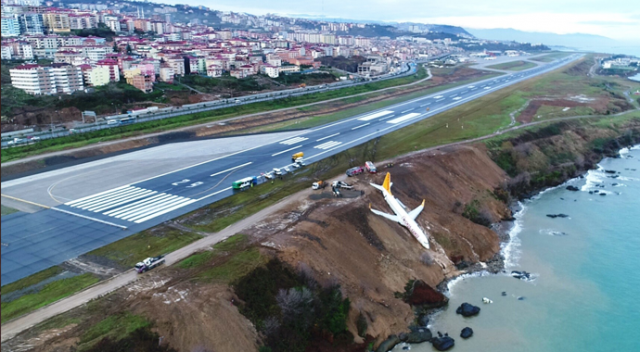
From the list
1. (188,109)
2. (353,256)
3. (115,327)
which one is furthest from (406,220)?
(188,109)

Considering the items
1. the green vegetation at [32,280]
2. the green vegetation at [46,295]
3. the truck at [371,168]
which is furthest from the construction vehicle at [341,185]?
the green vegetation at [32,280]

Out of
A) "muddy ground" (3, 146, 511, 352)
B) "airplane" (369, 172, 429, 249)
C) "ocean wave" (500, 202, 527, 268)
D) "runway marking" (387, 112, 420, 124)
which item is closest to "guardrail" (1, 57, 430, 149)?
"runway marking" (387, 112, 420, 124)

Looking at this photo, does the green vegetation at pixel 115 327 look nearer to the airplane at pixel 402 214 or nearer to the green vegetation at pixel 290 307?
the green vegetation at pixel 290 307

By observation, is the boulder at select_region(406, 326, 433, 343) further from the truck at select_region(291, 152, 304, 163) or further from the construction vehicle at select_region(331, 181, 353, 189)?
the truck at select_region(291, 152, 304, 163)

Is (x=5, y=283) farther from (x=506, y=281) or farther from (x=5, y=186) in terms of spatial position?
(x=506, y=281)

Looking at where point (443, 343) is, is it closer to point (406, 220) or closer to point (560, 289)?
point (406, 220)

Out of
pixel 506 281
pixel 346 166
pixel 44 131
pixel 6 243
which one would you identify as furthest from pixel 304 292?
pixel 44 131
